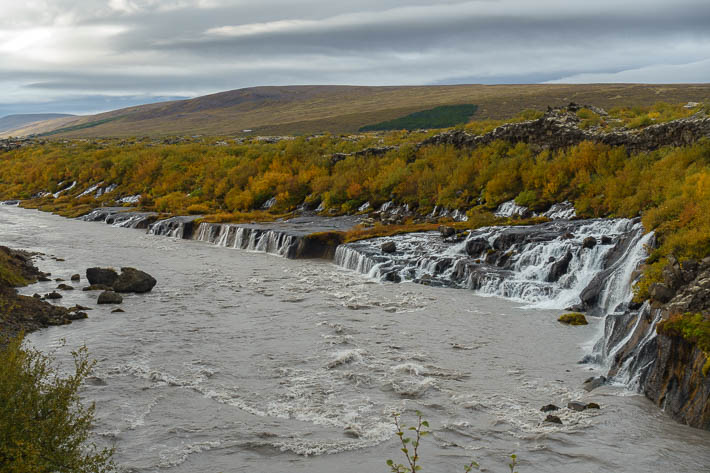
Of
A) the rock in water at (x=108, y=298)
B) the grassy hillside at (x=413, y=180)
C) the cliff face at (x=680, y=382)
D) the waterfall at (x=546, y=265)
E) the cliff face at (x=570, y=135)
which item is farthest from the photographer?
the cliff face at (x=570, y=135)

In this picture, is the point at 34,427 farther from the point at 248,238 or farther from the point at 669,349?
the point at 248,238

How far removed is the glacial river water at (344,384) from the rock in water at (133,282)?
2.61ft

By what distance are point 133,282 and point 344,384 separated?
47.2 ft

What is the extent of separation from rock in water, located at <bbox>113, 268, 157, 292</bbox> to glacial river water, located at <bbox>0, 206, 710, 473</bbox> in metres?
0.80

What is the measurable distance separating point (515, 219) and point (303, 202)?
23138mm

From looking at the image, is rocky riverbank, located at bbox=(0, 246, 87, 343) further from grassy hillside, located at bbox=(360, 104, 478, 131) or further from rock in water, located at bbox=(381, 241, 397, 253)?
grassy hillside, located at bbox=(360, 104, 478, 131)

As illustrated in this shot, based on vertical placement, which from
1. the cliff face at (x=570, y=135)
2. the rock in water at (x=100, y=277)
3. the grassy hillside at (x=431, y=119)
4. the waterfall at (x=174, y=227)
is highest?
the grassy hillside at (x=431, y=119)

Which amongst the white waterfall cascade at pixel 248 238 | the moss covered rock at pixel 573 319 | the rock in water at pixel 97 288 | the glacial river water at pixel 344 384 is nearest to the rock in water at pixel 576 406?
the glacial river water at pixel 344 384

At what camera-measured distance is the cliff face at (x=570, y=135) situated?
111 ft

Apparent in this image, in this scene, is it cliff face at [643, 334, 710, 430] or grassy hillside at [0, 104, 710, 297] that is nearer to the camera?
cliff face at [643, 334, 710, 430]

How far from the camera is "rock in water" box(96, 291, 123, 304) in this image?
24688 mm

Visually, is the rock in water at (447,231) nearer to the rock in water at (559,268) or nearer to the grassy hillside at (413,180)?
the grassy hillside at (413,180)

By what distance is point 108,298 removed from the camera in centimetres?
2473

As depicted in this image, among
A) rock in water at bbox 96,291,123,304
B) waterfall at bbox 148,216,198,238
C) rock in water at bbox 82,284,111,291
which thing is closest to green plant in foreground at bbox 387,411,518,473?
rock in water at bbox 96,291,123,304
